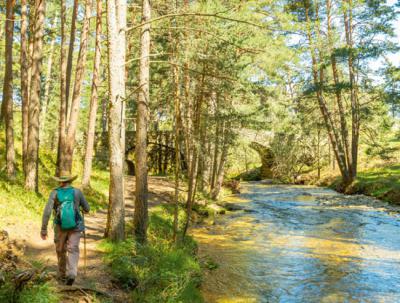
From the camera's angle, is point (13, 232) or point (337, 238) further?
point (337, 238)

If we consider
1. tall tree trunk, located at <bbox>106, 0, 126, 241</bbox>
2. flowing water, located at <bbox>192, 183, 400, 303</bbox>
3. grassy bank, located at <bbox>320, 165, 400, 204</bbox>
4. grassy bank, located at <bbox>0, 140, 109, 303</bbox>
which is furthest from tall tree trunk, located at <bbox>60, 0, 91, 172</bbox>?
grassy bank, located at <bbox>320, 165, 400, 204</bbox>

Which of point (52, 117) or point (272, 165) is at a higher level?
point (52, 117)

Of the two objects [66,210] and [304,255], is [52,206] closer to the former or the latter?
[66,210]

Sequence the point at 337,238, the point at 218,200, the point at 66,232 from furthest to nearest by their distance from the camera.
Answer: the point at 218,200, the point at 337,238, the point at 66,232

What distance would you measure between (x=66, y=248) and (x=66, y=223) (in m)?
0.43

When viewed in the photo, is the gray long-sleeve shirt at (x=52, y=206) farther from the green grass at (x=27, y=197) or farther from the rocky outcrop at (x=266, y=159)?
the rocky outcrop at (x=266, y=159)

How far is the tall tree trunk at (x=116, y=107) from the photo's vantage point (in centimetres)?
803

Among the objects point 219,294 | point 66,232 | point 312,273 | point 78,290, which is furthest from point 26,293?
point 312,273

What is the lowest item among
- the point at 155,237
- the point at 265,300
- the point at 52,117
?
the point at 265,300

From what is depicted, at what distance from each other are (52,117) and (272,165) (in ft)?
78.6

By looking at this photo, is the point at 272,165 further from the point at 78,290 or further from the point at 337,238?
the point at 78,290

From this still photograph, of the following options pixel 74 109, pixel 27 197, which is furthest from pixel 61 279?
pixel 74 109

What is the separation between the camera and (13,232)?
850 cm

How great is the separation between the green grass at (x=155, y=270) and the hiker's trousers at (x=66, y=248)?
109cm
